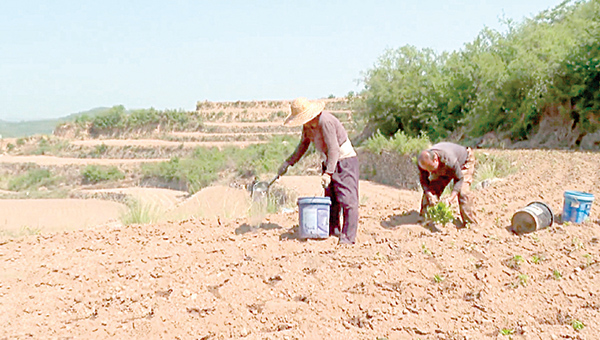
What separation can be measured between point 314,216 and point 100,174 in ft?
93.7

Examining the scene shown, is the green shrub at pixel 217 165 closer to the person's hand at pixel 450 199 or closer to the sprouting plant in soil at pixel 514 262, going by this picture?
the person's hand at pixel 450 199

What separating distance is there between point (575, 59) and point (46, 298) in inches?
525

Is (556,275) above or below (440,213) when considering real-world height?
below

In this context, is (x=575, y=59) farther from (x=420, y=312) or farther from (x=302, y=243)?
(x=420, y=312)

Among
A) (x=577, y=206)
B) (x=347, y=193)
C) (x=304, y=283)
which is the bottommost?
(x=304, y=283)

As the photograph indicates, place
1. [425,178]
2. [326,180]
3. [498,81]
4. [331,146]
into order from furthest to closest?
[498,81]
[425,178]
[331,146]
[326,180]

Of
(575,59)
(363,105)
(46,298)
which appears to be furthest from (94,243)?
(363,105)

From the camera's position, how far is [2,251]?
6.24 m

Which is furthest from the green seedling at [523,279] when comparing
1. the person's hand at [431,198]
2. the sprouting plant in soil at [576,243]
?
the person's hand at [431,198]

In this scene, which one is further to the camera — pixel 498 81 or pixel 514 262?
pixel 498 81

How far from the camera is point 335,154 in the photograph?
563 cm

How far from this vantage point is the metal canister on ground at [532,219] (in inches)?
243

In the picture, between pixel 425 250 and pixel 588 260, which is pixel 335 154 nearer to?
pixel 425 250

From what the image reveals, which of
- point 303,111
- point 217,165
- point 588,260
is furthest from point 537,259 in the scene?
point 217,165
